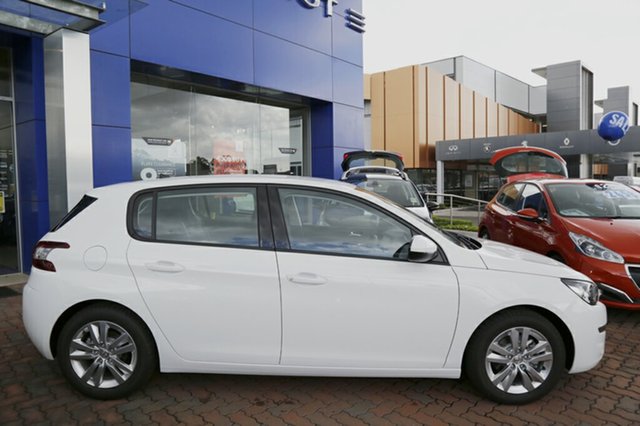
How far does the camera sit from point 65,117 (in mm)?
7125

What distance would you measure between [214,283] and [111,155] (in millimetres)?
5542

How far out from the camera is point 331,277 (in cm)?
317

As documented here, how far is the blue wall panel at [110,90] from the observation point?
25.0 feet

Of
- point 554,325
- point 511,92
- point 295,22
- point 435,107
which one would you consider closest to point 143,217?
point 554,325

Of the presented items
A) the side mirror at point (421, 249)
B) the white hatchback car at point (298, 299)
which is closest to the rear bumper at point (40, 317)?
the white hatchback car at point (298, 299)

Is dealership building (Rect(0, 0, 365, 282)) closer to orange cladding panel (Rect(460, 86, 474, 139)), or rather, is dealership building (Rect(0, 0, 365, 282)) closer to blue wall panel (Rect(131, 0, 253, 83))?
blue wall panel (Rect(131, 0, 253, 83))

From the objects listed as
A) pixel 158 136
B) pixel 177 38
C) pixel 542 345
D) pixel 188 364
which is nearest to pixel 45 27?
pixel 177 38

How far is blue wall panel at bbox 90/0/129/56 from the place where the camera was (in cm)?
718

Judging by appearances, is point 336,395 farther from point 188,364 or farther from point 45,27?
point 45,27

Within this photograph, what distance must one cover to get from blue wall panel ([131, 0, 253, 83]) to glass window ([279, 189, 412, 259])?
6204 millimetres

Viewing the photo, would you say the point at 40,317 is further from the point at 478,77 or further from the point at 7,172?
the point at 478,77

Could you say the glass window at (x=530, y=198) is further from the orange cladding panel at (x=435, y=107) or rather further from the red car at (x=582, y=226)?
the orange cladding panel at (x=435, y=107)

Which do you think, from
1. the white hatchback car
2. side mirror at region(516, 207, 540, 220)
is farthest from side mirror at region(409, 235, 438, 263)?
side mirror at region(516, 207, 540, 220)

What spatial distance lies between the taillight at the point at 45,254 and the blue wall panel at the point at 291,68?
7471 millimetres
